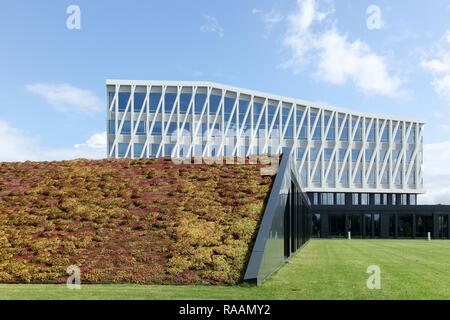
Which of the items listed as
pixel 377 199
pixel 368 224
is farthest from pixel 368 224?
pixel 377 199

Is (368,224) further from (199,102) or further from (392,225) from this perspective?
(199,102)

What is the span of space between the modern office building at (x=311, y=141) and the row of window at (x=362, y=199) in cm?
13

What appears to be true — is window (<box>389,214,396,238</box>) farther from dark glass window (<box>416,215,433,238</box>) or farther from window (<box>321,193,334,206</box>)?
window (<box>321,193,334,206</box>)

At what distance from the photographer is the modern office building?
58562 millimetres

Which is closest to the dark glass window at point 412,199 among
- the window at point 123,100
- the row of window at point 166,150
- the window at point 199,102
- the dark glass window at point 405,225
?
the dark glass window at point 405,225

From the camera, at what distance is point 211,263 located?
45.7 feet

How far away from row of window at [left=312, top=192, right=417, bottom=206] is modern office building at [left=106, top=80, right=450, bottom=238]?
5.3 inches

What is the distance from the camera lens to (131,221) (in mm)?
17031

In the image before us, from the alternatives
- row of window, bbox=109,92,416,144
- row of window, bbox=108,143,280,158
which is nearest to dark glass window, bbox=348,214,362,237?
row of window, bbox=109,92,416,144

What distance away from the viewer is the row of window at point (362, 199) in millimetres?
64250

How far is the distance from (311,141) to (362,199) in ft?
35.7

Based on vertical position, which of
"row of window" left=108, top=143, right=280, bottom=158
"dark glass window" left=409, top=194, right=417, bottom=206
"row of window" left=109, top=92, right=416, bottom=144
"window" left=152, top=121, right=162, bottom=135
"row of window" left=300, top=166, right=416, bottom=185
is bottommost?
"dark glass window" left=409, top=194, right=417, bottom=206

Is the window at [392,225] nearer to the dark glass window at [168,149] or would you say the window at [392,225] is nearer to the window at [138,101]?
the dark glass window at [168,149]

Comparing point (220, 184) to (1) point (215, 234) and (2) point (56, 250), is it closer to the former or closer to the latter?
(1) point (215, 234)
